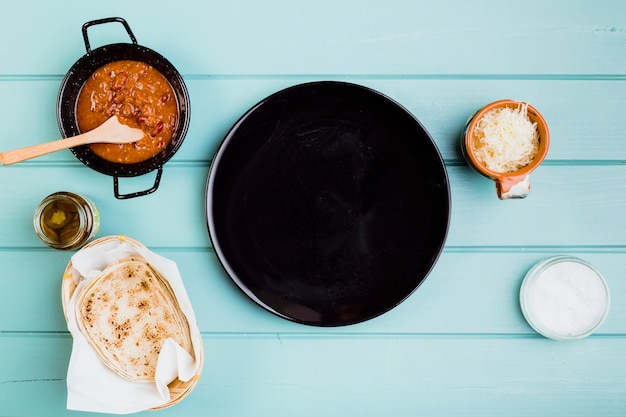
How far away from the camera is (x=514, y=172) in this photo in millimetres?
1045

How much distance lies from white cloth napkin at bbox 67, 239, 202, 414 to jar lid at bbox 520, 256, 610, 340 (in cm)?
72

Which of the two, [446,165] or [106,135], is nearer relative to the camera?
[106,135]

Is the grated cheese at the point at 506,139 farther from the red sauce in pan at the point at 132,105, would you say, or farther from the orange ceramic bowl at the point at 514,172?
the red sauce in pan at the point at 132,105

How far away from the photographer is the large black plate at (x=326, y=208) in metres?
1.12

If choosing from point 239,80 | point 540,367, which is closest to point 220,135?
point 239,80

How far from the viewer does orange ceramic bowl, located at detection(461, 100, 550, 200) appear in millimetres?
1042

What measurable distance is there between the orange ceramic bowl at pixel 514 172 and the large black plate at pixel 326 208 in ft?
0.31

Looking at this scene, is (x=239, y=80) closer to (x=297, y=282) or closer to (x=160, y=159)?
(x=160, y=159)

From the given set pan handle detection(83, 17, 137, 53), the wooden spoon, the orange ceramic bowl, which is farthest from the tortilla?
the orange ceramic bowl

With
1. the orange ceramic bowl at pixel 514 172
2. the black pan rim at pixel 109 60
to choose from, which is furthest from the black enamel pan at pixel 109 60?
the orange ceramic bowl at pixel 514 172

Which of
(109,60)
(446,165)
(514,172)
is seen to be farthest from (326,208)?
(109,60)

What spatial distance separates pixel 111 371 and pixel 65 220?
0.33 metres

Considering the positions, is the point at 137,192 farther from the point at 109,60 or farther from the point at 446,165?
the point at 446,165

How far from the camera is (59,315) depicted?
1176mm
